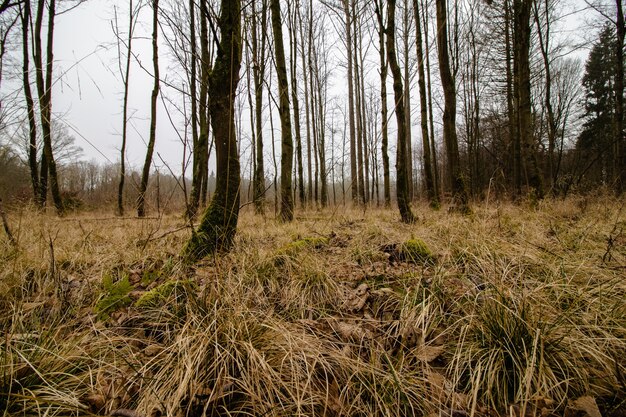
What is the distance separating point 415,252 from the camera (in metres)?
2.35

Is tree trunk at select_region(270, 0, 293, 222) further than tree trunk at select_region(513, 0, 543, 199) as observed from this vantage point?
No

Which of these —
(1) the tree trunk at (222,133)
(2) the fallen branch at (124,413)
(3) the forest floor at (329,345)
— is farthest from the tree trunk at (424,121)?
(2) the fallen branch at (124,413)

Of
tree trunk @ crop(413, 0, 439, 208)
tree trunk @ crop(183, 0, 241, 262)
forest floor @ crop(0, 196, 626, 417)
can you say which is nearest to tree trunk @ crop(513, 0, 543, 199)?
tree trunk @ crop(413, 0, 439, 208)

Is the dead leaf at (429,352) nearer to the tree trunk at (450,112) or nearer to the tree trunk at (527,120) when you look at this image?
the tree trunk at (450,112)

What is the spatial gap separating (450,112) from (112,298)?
620cm

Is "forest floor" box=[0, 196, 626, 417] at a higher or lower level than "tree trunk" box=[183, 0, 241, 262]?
lower

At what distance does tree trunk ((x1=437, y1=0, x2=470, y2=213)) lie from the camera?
5.08 meters

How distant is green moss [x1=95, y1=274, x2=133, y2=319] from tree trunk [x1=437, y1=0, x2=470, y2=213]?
5.20 meters

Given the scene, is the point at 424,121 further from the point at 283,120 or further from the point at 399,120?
the point at 399,120

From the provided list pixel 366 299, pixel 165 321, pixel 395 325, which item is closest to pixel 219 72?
pixel 165 321

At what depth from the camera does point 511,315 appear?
3.85 ft

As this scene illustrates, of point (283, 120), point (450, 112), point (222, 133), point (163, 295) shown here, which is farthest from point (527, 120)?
point (163, 295)

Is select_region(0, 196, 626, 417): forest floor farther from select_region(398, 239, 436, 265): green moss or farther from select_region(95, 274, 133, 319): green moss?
select_region(398, 239, 436, 265): green moss

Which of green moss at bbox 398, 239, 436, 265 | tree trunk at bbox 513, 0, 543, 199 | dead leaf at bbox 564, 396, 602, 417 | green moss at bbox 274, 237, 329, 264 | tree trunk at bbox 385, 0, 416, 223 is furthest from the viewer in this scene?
tree trunk at bbox 513, 0, 543, 199
